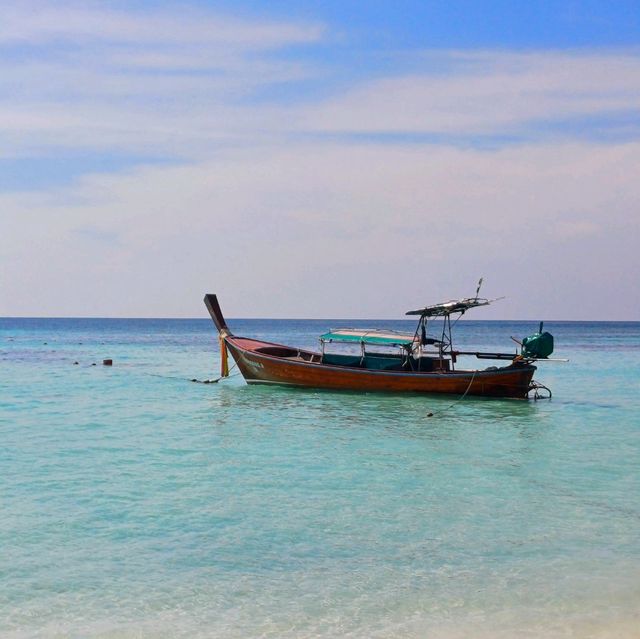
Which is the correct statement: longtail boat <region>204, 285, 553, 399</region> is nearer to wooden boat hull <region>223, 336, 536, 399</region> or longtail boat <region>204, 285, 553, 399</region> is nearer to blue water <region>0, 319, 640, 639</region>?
wooden boat hull <region>223, 336, 536, 399</region>

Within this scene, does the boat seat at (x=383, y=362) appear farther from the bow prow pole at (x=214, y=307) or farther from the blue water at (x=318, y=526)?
the bow prow pole at (x=214, y=307)

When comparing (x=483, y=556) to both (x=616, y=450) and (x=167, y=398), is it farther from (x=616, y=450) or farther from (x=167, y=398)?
(x=167, y=398)

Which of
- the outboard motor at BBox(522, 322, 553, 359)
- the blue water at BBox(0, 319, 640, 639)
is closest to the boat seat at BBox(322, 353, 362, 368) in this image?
the blue water at BBox(0, 319, 640, 639)

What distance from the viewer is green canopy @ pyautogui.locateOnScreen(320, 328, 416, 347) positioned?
25203mm

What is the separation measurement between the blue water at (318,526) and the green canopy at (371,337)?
165 inches

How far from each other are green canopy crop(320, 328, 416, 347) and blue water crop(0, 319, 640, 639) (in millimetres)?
4183

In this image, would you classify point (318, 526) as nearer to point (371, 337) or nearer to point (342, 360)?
point (371, 337)

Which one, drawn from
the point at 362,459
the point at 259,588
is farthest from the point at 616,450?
the point at 259,588

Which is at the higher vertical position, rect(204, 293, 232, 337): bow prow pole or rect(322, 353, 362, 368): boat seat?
rect(204, 293, 232, 337): bow prow pole

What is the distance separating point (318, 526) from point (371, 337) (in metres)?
15.4

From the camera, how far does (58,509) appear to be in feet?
36.0

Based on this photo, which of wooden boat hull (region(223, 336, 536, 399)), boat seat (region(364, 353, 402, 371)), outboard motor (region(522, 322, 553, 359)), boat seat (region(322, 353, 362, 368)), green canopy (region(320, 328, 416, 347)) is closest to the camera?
outboard motor (region(522, 322, 553, 359))

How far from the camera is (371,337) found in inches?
1000

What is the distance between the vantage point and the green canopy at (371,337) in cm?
2520
